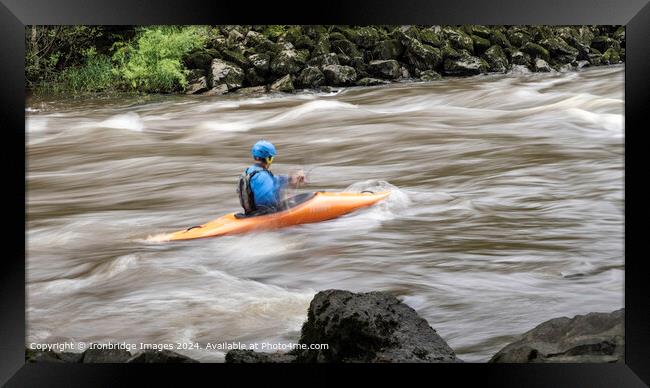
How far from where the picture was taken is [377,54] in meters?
5.49

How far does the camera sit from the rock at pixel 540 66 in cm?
551

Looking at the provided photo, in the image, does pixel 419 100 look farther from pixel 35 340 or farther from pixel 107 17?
pixel 35 340

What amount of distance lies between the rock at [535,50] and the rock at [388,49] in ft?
2.27

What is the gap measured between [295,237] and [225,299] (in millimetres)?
547

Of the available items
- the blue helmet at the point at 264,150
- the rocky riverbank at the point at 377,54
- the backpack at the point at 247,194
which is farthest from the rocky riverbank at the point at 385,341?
the rocky riverbank at the point at 377,54

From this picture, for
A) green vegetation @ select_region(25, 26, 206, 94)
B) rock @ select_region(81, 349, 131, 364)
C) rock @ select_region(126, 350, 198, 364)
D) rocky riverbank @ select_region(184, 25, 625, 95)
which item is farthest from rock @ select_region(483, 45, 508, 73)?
rock @ select_region(81, 349, 131, 364)

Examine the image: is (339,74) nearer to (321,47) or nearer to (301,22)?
(321,47)

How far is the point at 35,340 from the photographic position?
16.2 feet

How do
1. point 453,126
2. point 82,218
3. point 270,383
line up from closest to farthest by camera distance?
point 270,383 < point 82,218 < point 453,126

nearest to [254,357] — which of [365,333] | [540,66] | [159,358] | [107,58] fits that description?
[159,358]

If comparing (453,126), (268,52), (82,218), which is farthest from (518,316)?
(82,218)

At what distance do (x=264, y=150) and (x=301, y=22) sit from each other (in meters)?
0.73

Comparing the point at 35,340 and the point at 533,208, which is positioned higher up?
the point at 533,208

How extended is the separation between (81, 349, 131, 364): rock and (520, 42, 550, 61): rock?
108 inches
